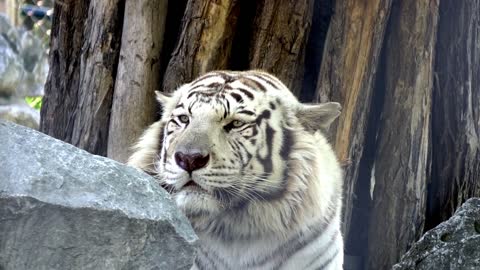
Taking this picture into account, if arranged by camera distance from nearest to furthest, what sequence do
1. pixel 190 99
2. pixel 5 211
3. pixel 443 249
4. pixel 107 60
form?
pixel 5 211
pixel 190 99
pixel 443 249
pixel 107 60

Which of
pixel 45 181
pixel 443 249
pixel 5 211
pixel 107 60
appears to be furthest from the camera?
pixel 107 60

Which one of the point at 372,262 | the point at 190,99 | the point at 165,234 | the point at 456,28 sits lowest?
the point at 372,262

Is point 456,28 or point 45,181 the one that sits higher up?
point 456,28

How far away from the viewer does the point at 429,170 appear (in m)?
4.43

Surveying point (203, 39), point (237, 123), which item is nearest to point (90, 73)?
point (203, 39)

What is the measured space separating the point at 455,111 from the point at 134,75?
1.61 metres

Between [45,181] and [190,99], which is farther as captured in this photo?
[190,99]

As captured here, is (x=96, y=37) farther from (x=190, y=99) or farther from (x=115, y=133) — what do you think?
(x=190, y=99)

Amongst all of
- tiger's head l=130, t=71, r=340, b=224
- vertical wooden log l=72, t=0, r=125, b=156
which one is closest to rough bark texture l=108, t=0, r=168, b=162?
vertical wooden log l=72, t=0, r=125, b=156

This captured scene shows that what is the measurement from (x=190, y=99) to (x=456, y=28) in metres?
1.76

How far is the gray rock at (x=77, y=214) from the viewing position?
80.3 inches

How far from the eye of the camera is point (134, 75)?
4172 mm

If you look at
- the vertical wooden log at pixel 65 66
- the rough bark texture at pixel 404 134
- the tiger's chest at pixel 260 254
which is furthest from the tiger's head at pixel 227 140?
the vertical wooden log at pixel 65 66

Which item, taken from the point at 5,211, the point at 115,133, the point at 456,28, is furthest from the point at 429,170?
the point at 5,211
